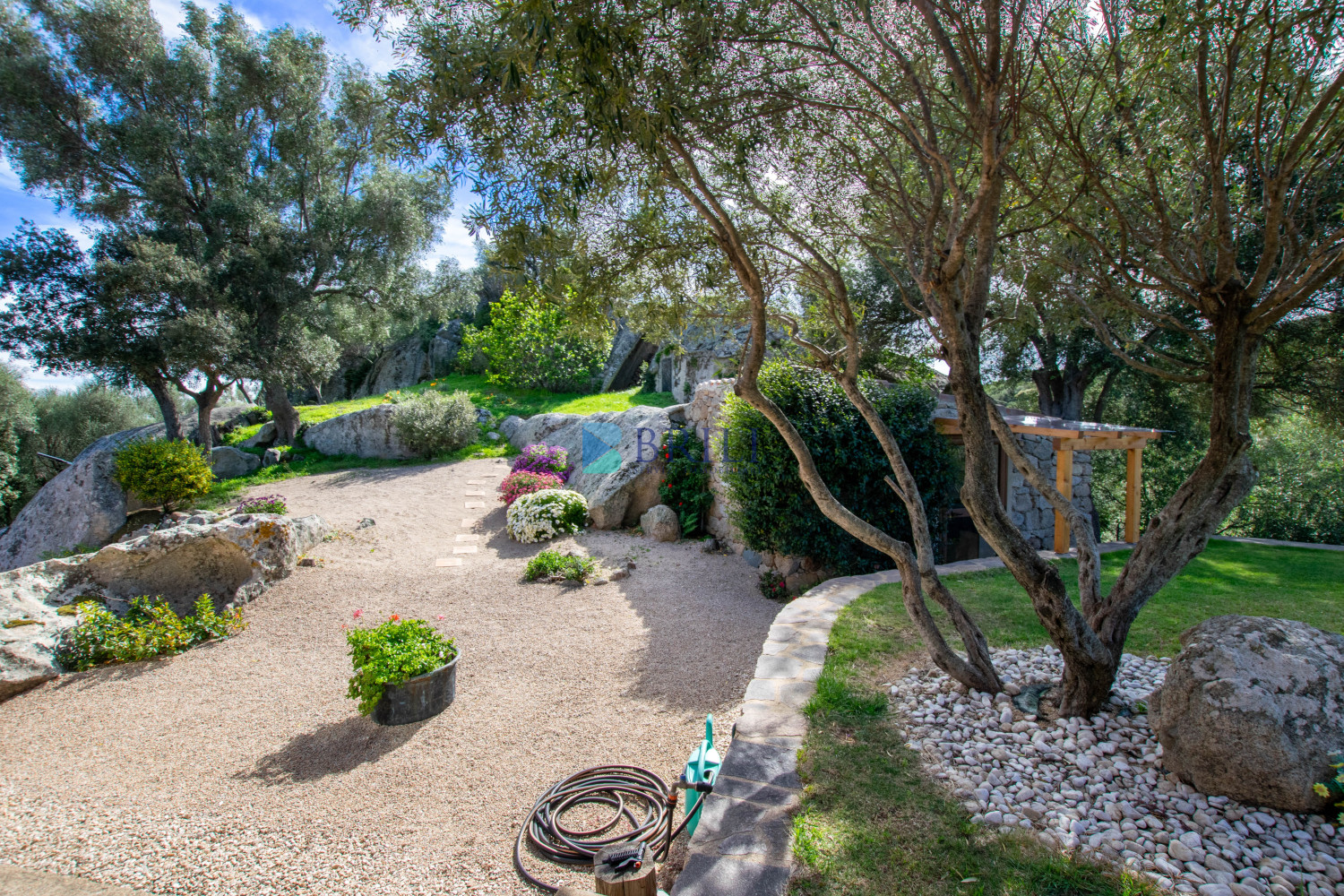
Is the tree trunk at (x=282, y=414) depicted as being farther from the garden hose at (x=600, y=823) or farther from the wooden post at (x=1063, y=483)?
the wooden post at (x=1063, y=483)

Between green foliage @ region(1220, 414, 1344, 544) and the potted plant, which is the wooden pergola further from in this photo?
the potted plant

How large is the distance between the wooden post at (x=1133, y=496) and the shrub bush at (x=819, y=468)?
4.31 metres

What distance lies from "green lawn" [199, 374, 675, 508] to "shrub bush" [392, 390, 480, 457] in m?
0.32

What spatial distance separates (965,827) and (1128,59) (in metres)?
5.65

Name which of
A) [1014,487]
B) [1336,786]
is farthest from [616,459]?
[1336,786]

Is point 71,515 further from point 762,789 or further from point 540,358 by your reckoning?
point 762,789

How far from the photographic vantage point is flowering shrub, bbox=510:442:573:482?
12312 millimetres

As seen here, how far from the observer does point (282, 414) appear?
52.3ft

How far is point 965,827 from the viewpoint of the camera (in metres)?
2.52

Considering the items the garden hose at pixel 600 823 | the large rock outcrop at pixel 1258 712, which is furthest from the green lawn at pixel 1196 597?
the garden hose at pixel 600 823

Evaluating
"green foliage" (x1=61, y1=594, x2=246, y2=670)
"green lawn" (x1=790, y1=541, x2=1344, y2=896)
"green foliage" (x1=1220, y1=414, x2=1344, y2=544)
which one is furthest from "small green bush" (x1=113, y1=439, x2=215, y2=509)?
"green foliage" (x1=1220, y1=414, x2=1344, y2=544)

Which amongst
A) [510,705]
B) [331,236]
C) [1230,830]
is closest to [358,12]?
[510,705]

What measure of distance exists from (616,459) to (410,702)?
7010 millimetres

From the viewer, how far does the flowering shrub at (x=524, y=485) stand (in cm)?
1119
